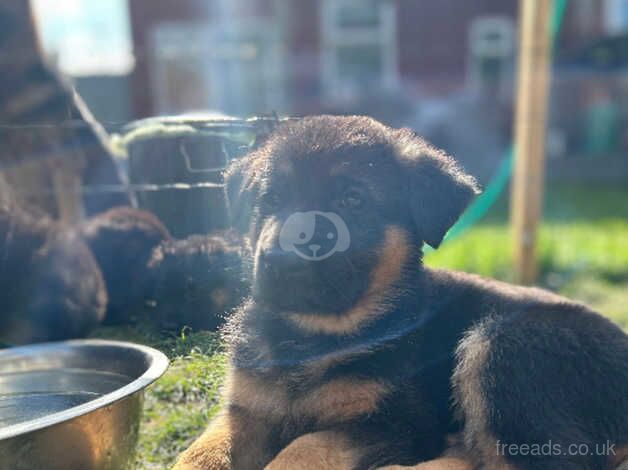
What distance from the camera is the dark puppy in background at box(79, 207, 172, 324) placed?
352cm

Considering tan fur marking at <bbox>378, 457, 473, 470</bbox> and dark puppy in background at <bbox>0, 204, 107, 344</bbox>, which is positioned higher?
dark puppy in background at <bbox>0, 204, 107, 344</bbox>

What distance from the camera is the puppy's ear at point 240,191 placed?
8.85ft

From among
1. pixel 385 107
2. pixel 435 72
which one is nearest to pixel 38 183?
pixel 385 107

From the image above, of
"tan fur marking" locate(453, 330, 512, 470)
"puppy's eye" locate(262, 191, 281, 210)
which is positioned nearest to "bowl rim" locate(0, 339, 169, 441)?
"puppy's eye" locate(262, 191, 281, 210)

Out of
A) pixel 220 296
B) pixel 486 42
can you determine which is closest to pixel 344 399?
pixel 220 296

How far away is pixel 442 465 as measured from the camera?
2.46 meters

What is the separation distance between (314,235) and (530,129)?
4197mm

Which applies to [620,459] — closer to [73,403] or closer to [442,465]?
[442,465]

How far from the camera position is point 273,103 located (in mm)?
16234

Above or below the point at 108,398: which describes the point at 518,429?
below

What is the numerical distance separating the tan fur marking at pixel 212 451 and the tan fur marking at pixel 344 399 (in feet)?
1.20

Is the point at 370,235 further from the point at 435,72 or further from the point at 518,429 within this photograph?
the point at 435,72

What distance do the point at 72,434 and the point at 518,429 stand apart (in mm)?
1372

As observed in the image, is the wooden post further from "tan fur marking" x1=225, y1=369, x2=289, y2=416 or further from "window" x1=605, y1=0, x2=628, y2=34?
"window" x1=605, y1=0, x2=628, y2=34
